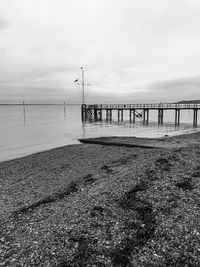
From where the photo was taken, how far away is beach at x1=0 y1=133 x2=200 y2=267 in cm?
397

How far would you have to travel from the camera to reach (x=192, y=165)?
352 inches

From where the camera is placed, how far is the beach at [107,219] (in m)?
3.97

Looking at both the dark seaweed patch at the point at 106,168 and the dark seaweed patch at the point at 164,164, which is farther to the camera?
the dark seaweed patch at the point at 106,168

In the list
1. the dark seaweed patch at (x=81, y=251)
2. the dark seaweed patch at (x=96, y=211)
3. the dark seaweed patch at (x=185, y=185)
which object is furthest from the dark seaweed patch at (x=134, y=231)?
the dark seaweed patch at (x=185, y=185)

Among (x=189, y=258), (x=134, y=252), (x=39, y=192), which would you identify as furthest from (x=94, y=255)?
(x=39, y=192)

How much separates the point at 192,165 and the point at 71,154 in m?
8.12

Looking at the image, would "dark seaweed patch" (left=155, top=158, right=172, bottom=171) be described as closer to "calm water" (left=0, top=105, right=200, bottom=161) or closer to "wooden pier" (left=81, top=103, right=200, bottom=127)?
"calm water" (left=0, top=105, right=200, bottom=161)

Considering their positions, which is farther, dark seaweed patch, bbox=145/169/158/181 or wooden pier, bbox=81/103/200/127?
wooden pier, bbox=81/103/200/127

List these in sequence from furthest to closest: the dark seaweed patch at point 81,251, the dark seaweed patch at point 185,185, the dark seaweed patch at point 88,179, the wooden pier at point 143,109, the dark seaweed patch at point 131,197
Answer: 1. the wooden pier at point 143,109
2. the dark seaweed patch at point 88,179
3. the dark seaweed patch at point 185,185
4. the dark seaweed patch at point 131,197
5. the dark seaweed patch at point 81,251

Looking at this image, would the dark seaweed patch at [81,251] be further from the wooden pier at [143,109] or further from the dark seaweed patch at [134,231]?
the wooden pier at [143,109]

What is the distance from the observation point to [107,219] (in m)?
5.14

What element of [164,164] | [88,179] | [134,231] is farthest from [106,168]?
[134,231]

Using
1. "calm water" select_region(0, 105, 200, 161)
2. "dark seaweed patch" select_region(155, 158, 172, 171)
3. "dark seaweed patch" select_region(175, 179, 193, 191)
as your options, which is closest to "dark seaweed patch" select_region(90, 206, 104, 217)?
"dark seaweed patch" select_region(175, 179, 193, 191)

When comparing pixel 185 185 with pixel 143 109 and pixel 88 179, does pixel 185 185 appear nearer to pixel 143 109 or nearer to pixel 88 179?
pixel 88 179
